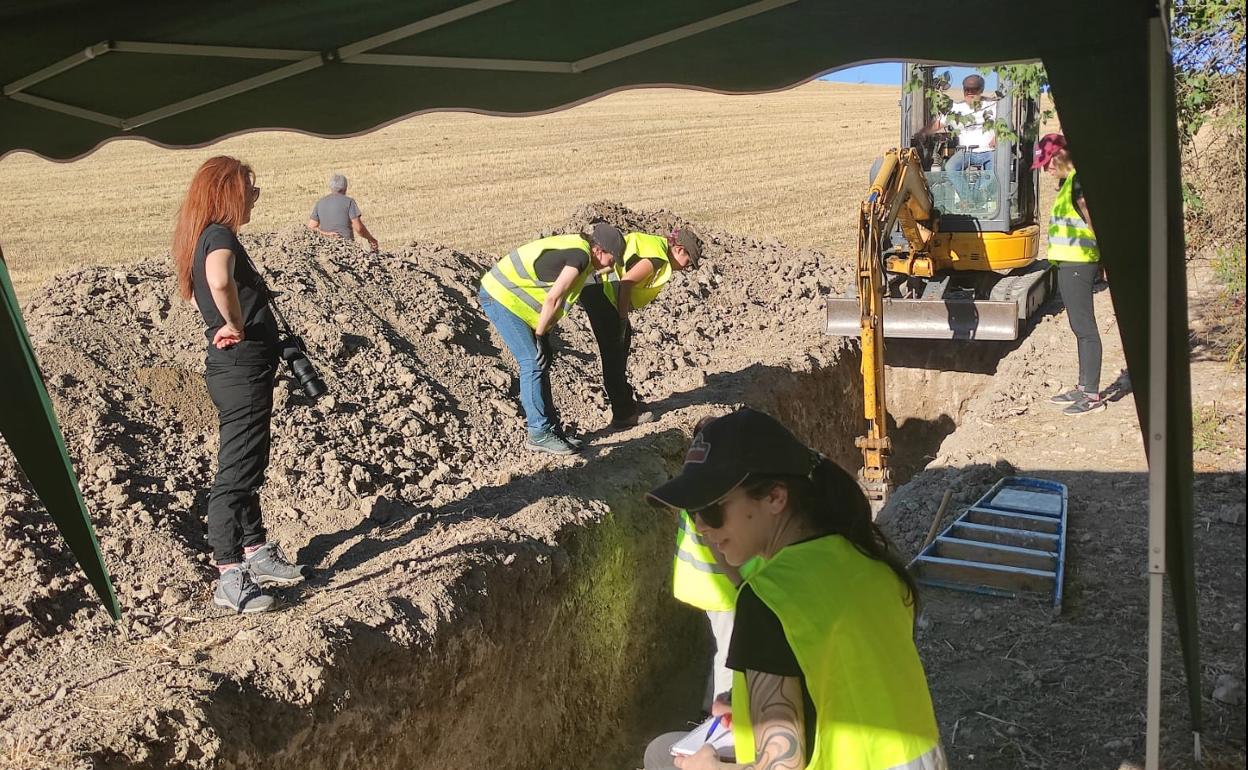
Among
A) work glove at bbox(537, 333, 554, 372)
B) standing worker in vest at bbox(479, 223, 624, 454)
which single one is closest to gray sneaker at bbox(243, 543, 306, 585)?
standing worker in vest at bbox(479, 223, 624, 454)

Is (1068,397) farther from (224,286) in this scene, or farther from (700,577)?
(224,286)

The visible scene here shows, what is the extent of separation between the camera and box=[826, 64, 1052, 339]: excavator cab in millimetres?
10164

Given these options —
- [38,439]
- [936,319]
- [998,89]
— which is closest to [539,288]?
[38,439]

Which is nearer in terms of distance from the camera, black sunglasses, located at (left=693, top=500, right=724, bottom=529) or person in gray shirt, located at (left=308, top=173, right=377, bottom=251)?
black sunglasses, located at (left=693, top=500, right=724, bottom=529)

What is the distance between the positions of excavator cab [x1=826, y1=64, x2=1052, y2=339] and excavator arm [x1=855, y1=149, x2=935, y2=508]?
1.09 m

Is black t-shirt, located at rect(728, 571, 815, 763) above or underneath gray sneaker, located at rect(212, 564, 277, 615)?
above

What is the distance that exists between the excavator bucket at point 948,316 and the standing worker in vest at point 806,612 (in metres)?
8.16

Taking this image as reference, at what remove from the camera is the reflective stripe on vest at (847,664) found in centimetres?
188

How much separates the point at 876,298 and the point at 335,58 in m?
4.96

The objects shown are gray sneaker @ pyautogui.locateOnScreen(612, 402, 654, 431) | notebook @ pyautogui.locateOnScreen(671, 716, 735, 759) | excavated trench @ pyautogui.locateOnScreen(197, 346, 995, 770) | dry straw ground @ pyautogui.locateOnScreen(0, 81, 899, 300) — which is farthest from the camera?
dry straw ground @ pyautogui.locateOnScreen(0, 81, 899, 300)

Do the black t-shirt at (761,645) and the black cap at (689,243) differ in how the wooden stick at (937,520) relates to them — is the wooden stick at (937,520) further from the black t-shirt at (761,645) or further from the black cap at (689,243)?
the black t-shirt at (761,645)

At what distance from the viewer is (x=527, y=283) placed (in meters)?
6.36

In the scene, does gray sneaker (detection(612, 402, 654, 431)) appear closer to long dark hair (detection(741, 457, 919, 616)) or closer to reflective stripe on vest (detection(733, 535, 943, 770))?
long dark hair (detection(741, 457, 919, 616))

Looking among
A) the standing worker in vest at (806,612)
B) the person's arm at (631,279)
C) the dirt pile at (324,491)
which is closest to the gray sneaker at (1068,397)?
the dirt pile at (324,491)
